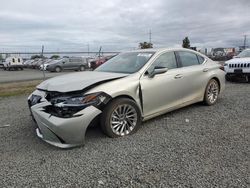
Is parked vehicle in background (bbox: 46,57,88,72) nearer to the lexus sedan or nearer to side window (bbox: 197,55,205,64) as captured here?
the lexus sedan

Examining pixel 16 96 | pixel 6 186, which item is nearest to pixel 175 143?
pixel 6 186

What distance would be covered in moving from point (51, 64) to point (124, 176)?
78.3ft

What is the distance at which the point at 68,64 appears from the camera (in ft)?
85.2

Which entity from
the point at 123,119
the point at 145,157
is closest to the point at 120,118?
the point at 123,119

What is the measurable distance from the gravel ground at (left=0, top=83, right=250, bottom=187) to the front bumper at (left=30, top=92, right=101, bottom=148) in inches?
5.8

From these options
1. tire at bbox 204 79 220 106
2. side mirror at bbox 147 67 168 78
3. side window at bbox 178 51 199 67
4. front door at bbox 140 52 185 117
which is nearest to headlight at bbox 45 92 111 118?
front door at bbox 140 52 185 117

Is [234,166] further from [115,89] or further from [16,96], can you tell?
[16,96]

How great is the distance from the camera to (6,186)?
9.09 ft

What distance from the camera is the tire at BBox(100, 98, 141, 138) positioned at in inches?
152

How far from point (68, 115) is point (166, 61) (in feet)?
7.86

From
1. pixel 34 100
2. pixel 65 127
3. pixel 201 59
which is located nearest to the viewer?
pixel 65 127

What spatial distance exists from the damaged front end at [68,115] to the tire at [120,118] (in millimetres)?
162

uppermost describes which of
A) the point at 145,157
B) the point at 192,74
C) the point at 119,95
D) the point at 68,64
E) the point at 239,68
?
the point at 68,64

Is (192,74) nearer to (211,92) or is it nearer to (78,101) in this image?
(211,92)
